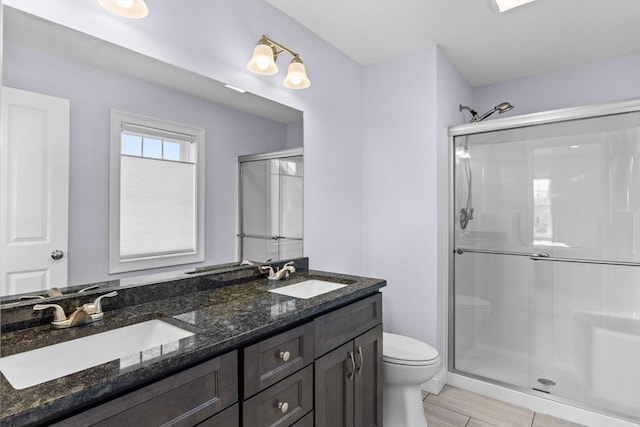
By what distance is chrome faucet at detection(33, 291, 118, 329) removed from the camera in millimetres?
1128

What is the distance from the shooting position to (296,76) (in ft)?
6.59

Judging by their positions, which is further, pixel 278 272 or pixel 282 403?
pixel 278 272

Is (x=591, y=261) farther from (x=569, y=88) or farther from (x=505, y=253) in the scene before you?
(x=569, y=88)

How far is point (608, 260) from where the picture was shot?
2156 millimetres

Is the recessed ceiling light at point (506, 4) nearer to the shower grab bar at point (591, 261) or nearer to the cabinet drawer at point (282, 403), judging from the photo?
the shower grab bar at point (591, 261)

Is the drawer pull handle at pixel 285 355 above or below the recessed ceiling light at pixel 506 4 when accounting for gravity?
below

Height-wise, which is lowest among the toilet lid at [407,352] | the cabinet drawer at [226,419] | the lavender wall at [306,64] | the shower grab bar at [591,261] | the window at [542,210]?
the toilet lid at [407,352]

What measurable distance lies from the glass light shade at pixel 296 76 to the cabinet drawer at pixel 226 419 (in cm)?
165

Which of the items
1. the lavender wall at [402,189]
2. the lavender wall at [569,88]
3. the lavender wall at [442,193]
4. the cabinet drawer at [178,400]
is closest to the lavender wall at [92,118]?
the cabinet drawer at [178,400]

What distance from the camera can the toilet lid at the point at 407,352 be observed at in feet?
6.47

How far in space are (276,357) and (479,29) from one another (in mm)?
2383

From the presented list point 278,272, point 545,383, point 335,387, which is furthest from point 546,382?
point 278,272

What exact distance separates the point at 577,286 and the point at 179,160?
97.4 inches

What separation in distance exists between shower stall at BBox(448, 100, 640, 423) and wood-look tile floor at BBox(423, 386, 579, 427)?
152 mm
